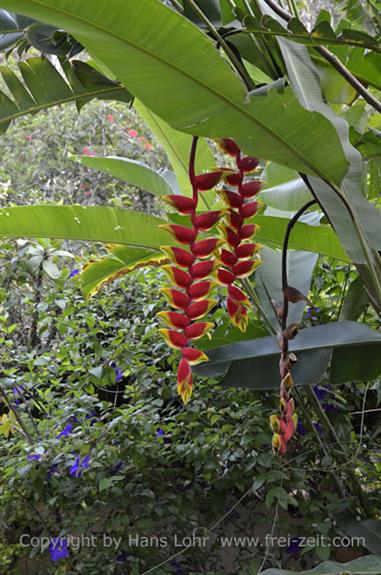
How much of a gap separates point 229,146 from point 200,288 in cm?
15

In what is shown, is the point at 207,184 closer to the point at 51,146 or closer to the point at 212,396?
the point at 212,396

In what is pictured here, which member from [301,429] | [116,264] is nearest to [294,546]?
[301,429]

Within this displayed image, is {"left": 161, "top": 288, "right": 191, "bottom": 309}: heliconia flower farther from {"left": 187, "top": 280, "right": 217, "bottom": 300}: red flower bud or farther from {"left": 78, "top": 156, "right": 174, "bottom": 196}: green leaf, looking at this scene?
{"left": 78, "top": 156, "right": 174, "bottom": 196}: green leaf

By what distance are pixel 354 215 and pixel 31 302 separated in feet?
→ 3.79

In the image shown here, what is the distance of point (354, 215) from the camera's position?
27.8 inches

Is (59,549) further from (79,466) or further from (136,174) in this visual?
(136,174)

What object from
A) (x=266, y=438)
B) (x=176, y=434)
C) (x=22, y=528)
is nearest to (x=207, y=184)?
(x=266, y=438)

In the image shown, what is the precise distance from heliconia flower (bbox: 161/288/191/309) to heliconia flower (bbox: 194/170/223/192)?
0.10 metres

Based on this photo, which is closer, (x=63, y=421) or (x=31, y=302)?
(x=63, y=421)

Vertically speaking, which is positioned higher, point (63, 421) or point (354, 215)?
point (354, 215)

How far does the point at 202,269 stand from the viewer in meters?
0.64

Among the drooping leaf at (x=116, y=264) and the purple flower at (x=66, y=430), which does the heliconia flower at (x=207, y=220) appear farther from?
the purple flower at (x=66, y=430)

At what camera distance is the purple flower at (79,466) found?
1223mm

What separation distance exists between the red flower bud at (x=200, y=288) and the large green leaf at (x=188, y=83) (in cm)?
13
